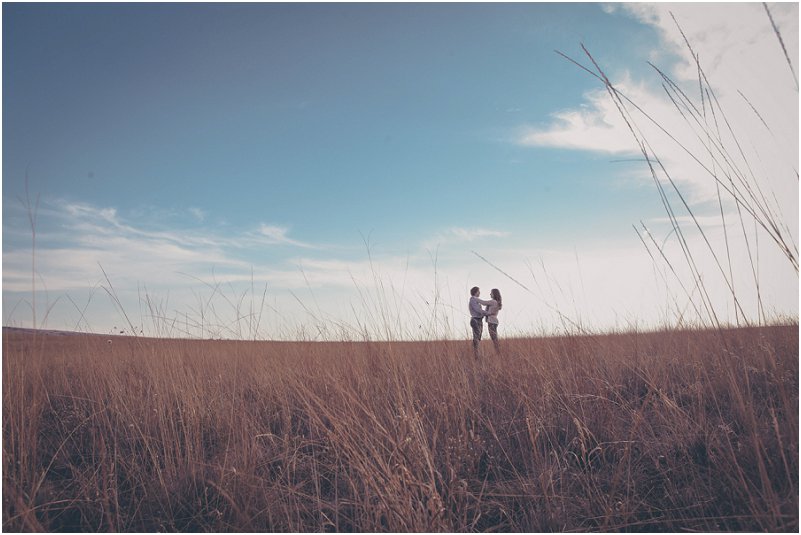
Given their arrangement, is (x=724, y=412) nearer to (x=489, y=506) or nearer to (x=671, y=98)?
(x=489, y=506)

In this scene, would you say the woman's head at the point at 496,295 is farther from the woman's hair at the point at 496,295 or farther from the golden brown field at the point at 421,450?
the golden brown field at the point at 421,450

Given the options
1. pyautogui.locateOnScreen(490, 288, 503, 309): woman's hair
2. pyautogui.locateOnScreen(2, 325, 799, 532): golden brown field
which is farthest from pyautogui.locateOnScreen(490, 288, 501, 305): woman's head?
pyautogui.locateOnScreen(2, 325, 799, 532): golden brown field

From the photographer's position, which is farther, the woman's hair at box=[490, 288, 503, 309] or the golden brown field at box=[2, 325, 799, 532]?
the woman's hair at box=[490, 288, 503, 309]

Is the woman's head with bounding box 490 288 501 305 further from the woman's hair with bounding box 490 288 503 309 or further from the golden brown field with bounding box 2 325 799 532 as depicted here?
the golden brown field with bounding box 2 325 799 532

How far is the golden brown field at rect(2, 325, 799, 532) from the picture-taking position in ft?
5.51

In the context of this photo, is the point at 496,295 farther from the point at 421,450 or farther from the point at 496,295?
the point at 421,450

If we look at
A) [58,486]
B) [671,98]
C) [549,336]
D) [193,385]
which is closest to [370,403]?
[193,385]

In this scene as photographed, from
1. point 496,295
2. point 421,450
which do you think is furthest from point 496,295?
point 421,450

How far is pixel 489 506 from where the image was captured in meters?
1.83

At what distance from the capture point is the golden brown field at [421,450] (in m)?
1.68

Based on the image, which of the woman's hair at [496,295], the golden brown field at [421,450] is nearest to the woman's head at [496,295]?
the woman's hair at [496,295]

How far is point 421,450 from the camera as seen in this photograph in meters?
1.90

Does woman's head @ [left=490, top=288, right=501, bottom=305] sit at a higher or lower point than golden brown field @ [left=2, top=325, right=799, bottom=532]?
higher

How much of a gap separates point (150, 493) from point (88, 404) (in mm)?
1693
